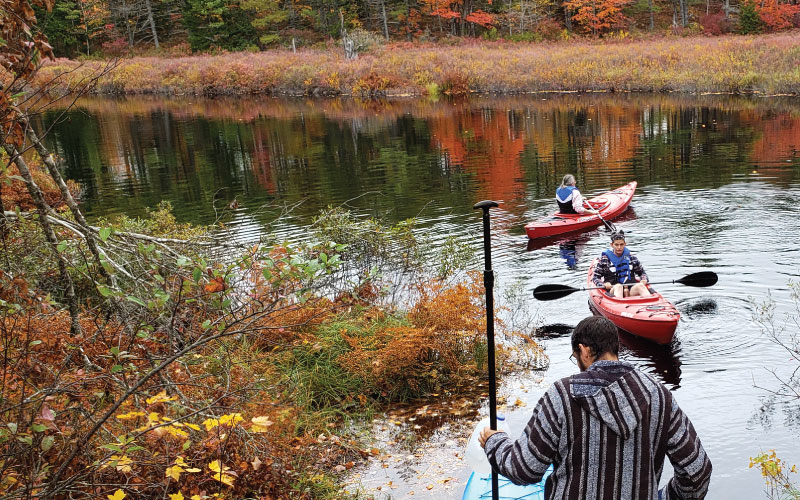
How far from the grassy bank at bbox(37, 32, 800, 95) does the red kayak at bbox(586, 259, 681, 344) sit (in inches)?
1054

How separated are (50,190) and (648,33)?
48.3 metres

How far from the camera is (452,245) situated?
13.0 meters

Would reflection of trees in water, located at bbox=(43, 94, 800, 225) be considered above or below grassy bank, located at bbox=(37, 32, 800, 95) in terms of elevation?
below

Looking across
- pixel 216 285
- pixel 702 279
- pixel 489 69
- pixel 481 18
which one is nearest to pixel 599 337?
pixel 216 285

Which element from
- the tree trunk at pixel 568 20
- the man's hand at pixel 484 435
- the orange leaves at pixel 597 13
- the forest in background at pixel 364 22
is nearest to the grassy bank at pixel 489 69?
the forest in background at pixel 364 22

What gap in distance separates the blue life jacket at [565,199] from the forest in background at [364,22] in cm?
3843

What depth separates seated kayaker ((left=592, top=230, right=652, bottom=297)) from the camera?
36.6 ft

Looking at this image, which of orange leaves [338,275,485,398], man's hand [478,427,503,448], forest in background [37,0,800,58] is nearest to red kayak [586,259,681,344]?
orange leaves [338,275,485,398]

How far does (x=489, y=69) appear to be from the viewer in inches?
1778

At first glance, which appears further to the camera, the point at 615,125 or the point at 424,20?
the point at 424,20

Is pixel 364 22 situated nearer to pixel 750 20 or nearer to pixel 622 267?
pixel 750 20

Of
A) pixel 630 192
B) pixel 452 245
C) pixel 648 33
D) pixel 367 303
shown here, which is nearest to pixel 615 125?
pixel 630 192

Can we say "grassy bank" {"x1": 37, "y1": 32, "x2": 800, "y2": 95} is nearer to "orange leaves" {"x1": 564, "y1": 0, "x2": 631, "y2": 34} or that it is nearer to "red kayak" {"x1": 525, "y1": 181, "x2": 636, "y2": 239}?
"orange leaves" {"x1": 564, "y1": 0, "x2": 631, "y2": 34}

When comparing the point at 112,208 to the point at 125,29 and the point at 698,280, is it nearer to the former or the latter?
the point at 698,280
